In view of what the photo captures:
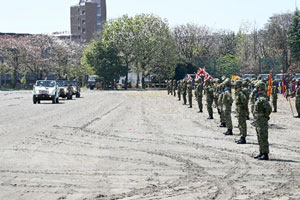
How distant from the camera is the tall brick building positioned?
158375 mm

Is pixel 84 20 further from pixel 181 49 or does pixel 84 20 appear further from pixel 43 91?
pixel 43 91

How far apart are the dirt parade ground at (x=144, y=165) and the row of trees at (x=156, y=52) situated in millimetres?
71853

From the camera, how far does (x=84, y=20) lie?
15925cm

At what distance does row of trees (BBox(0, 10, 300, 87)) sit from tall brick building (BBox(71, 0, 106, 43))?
1598 inches

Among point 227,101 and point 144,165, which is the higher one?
point 227,101

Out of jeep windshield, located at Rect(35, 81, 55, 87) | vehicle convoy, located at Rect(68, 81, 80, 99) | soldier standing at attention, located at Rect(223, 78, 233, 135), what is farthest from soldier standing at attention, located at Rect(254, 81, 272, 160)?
vehicle convoy, located at Rect(68, 81, 80, 99)

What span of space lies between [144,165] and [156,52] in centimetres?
8740

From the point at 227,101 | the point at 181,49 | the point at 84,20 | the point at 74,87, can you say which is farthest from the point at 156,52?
the point at 227,101

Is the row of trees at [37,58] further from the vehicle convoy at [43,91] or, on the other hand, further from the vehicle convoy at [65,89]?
the vehicle convoy at [43,91]

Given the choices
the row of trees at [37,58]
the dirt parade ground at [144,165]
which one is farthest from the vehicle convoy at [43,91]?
the row of trees at [37,58]

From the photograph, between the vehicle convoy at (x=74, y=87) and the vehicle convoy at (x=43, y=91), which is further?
the vehicle convoy at (x=74, y=87)

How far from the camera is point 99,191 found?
9039 mm

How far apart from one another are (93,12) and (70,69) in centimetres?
4910

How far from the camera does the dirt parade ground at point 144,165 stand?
9.05m
